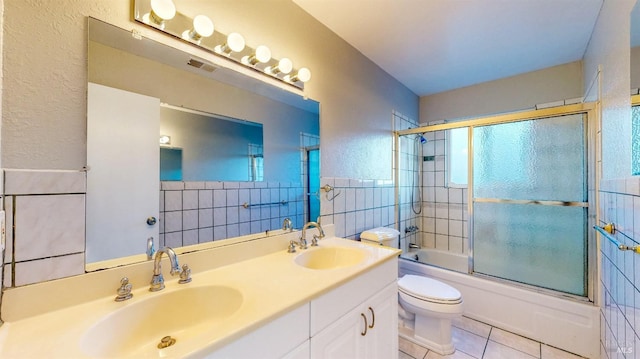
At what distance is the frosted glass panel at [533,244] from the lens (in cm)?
183

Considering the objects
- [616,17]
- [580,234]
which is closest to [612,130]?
[616,17]

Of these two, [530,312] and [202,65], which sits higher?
[202,65]

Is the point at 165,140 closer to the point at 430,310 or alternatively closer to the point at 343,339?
the point at 343,339

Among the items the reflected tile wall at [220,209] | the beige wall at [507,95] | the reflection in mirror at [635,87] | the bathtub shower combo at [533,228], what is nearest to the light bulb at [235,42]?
the reflected tile wall at [220,209]

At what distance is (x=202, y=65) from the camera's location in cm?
118

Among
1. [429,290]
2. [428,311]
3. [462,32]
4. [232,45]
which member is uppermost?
[462,32]

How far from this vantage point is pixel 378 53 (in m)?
2.18

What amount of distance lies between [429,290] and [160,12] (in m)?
2.19

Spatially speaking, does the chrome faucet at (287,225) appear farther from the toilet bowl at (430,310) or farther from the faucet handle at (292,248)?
the toilet bowl at (430,310)

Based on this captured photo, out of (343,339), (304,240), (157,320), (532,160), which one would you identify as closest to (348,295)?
(343,339)

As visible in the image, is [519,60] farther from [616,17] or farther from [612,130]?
[612,130]

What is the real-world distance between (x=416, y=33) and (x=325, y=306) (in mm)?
2007

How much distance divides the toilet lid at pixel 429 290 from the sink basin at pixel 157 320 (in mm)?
1353

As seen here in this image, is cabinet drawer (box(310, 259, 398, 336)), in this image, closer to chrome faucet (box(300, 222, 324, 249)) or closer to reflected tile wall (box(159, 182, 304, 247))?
chrome faucet (box(300, 222, 324, 249))
